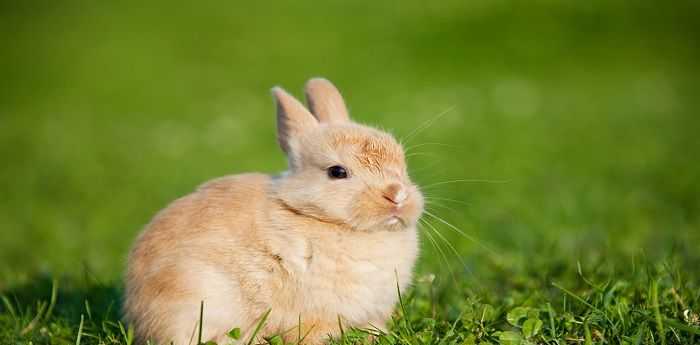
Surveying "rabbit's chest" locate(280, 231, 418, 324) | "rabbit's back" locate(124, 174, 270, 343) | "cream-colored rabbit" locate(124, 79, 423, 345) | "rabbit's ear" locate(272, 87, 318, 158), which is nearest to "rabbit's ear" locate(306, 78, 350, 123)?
"rabbit's ear" locate(272, 87, 318, 158)

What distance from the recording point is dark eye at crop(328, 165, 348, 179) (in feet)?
10.8

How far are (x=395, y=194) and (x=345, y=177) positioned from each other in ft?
0.94

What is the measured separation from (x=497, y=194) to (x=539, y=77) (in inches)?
382

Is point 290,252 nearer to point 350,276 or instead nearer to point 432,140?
point 350,276

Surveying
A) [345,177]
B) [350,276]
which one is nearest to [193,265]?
[350,276]

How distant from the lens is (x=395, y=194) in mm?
3148

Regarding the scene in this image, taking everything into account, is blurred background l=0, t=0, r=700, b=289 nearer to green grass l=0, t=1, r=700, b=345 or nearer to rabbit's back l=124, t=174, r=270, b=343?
green grass l=0, t=1, r=700, b=345

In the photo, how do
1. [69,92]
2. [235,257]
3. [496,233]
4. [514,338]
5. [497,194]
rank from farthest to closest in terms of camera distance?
1. [69,92]
2. [497,194]
3. [496,233]
4. [235,257]
5. [514,338]

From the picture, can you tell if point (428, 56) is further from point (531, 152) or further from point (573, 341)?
point (573, 341)

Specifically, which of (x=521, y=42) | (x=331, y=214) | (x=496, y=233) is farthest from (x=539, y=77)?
(x=331, y=214)

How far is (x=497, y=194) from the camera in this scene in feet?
23.2

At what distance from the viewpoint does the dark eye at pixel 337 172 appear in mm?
3299

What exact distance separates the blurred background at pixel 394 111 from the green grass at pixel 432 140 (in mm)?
55

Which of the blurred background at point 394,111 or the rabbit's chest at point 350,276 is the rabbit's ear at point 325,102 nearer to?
the blurred background at point 394,111
